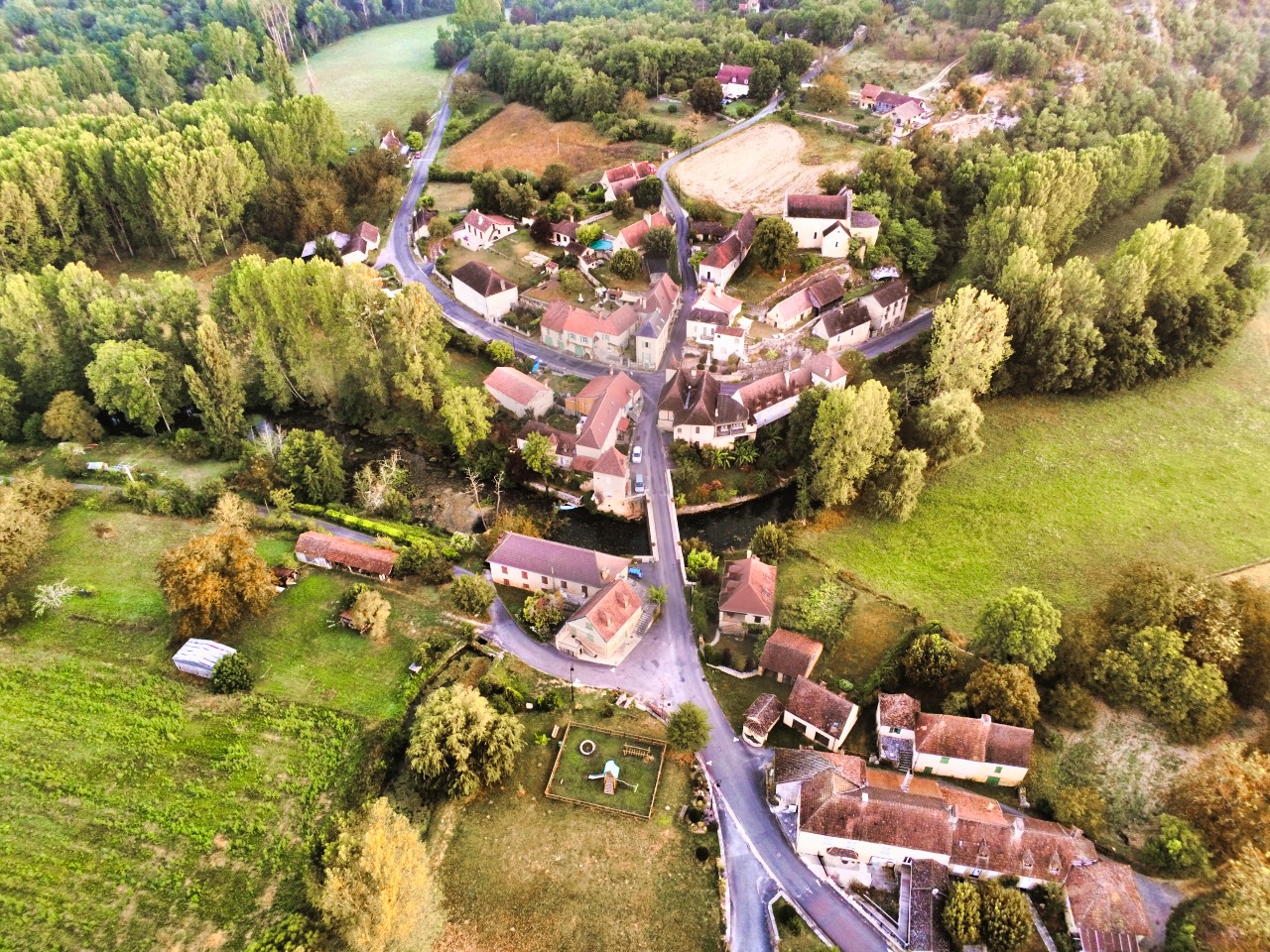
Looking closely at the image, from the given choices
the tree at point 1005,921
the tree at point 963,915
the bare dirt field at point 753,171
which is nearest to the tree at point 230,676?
the tree at point 963,915

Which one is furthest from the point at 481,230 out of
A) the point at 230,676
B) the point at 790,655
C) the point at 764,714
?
the point at 764,714

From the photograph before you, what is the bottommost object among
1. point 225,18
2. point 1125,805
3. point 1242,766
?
point 1125,805

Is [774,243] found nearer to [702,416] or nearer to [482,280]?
[702,416]

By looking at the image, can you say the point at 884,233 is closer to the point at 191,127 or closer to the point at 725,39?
the point at 725,39

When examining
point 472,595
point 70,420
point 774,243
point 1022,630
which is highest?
point 774,243

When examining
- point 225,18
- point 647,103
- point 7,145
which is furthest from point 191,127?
point 225,18

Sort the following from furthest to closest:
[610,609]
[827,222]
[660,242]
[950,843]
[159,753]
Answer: [660,242] < [827,222] < [610,609] < [159,753] < [950,843]
